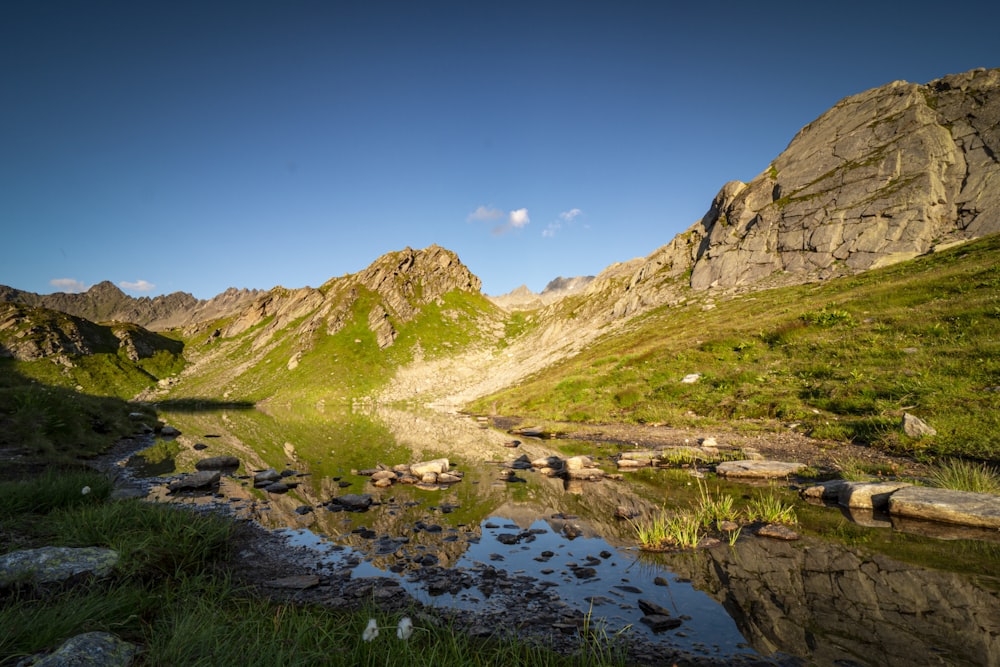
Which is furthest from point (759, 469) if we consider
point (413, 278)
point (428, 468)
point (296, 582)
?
point (413, 278)

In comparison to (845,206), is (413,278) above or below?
above

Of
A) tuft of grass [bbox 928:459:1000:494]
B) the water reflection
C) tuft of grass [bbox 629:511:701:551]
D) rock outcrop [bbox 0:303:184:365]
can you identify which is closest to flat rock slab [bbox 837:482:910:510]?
the water reflection

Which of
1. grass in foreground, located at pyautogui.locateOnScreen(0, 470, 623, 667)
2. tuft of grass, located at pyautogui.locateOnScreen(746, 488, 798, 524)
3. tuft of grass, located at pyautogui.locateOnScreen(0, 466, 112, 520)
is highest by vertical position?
tuft of grass, located at pyautogui.locateOnScreen(0, 466, 112, 520)

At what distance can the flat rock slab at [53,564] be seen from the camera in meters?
6.40

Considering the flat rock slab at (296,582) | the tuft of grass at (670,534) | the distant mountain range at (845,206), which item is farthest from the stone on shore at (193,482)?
the distant mountain range at (845,206)

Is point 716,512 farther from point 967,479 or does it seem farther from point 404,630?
point 404,630

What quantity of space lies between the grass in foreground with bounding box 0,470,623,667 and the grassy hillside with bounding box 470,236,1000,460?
66.7ft

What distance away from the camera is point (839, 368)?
2662 cm

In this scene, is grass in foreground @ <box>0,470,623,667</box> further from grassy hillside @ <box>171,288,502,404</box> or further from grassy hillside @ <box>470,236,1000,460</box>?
grassy hillside @ <box>171,288,502,404</box>

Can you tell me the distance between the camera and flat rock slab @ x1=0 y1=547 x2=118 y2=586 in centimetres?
640

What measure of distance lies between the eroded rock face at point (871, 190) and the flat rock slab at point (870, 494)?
66.2 m

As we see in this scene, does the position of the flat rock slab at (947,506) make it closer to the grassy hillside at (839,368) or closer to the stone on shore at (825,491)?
the stone on shore at (825,491)

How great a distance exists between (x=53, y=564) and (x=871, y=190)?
10238 centimetres

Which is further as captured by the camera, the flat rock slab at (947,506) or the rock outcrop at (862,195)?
the rock outcrop at (862,195)
